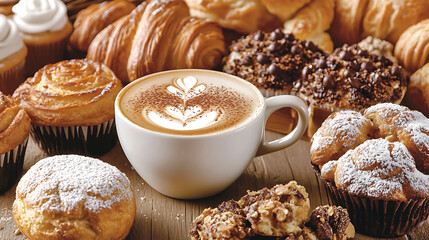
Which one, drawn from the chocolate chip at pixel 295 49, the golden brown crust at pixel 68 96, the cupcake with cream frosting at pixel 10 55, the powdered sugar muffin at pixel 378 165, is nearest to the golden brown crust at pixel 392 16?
the chocolate chip at pixel 295 49

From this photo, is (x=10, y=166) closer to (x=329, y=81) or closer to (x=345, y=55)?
(x=329, y=81)

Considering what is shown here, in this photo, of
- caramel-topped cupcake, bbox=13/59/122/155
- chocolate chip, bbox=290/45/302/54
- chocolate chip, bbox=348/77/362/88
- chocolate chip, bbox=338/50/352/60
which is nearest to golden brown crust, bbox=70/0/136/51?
caramel-topped cupcake, bbox=13/59/122/155

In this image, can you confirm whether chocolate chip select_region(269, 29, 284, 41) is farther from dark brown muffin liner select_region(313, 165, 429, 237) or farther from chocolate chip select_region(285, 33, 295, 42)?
dark brown muffin liner select_region(313, 165, 429, 237)

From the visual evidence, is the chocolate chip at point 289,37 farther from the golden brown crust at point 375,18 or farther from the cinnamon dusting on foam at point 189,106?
the cinnamon dusting on foam at point 189,106

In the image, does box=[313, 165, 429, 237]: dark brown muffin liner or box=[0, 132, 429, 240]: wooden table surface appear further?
box=[0, 132, 429, 240]: wooden table surface

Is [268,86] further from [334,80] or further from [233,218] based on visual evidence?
[233,218]
